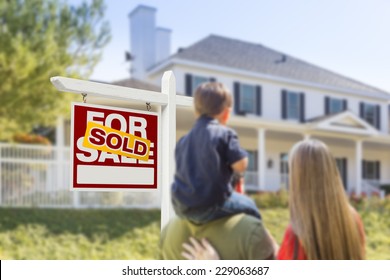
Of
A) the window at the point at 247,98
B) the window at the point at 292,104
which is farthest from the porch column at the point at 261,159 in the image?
the window at the point at 292,104

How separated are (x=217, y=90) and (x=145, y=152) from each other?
70 centimetres

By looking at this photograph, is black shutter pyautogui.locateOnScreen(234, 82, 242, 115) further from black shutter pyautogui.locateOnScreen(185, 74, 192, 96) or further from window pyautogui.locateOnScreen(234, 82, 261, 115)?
black shutter pyautogui.locateOnScreen(185, 74, 192, 96)

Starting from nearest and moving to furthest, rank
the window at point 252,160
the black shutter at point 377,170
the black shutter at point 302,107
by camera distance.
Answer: the window at point 252,160 → the black shutter at point 377,170 → the black shutter at point 302,107

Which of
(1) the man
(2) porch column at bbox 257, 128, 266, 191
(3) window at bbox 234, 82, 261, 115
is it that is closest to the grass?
(2) porch column at bbox 257, 128, 266, 191

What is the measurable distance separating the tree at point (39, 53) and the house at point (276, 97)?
6.51 feet

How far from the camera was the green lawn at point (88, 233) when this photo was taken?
17.2 ft

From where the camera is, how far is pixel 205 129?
1.32 meters

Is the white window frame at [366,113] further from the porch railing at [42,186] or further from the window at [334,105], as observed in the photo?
the porch railing at [42,186]

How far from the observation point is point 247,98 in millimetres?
9320

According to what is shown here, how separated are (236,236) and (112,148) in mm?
664

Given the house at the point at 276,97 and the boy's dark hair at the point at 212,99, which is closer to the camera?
the boy's dark hair at the point at 212,99

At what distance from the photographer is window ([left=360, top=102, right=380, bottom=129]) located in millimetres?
10555

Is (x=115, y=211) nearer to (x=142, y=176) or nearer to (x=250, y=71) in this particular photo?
(x=250, y=71)
